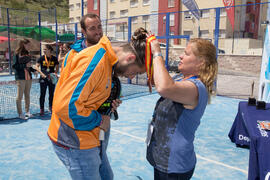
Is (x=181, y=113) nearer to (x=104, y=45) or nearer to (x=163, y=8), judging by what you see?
(x=104, y=45)

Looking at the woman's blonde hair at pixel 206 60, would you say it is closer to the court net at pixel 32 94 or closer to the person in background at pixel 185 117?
the person in background at pixel 185 117

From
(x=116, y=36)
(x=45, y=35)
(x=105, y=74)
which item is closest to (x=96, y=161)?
(x=105, y=74)

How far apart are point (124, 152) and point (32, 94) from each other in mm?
6601

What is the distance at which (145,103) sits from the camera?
9.00m

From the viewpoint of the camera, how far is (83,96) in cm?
163

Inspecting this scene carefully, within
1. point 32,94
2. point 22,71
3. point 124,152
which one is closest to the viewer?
point 124,152

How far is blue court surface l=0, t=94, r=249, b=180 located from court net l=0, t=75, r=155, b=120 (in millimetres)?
878

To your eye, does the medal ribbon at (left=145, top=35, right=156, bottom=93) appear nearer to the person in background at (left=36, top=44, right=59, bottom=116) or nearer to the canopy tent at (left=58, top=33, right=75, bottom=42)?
the person in background at (left=36, top=44, right=59, bottom=116)

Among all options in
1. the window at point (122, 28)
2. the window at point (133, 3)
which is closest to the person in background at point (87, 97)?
the window at point (122, 28)

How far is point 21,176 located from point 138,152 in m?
2.06

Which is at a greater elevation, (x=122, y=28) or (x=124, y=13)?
A: (x=124, y=13)

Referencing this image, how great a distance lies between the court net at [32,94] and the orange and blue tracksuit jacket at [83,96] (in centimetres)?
496

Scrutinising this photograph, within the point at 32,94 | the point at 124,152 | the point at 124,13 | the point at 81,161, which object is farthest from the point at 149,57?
the point at 124,13

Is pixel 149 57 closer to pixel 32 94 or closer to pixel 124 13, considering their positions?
pixel 32 94
